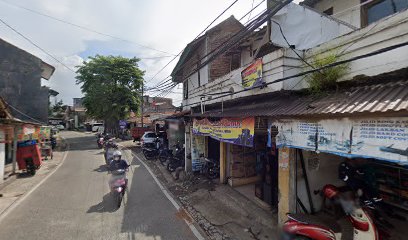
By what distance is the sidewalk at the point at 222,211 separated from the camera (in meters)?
6.27

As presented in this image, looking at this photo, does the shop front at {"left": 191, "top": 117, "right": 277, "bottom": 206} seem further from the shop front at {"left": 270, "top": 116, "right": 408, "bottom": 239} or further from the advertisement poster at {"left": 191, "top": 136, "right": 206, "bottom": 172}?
the shop front at {"left": 270, "top": 116, "right": 408, "bottom": 239}

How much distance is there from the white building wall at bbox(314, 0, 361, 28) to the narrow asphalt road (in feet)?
26.3

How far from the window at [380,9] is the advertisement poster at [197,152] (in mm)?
8141

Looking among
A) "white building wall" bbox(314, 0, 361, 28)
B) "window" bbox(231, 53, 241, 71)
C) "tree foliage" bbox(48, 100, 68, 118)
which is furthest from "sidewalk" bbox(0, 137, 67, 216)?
"tree foliage" bbox(48, 100, 68, 118)

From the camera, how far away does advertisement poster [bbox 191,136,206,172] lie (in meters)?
12.0

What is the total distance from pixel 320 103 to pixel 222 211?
455 cm

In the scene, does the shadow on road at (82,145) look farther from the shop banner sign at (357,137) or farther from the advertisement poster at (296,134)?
the shop banner sign at (357,137)

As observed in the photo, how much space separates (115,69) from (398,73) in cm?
2858

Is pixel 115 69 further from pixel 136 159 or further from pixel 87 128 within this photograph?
pixel 87 128

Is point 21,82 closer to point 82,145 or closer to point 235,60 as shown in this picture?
point 82,145

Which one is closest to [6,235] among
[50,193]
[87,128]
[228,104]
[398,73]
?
[50,193]

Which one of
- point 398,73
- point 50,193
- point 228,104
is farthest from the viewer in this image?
point 228,104

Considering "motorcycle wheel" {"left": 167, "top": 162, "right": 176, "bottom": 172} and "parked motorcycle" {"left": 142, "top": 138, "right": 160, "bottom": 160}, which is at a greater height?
"parked motorcycle" {"left": 142, "top": 138, "right": 160, "bottom": 160}

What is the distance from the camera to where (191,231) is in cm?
632
